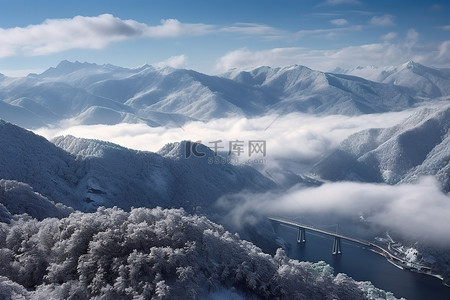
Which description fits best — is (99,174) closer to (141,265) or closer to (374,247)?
(141,265)

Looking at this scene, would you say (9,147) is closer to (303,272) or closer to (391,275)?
(303,272)

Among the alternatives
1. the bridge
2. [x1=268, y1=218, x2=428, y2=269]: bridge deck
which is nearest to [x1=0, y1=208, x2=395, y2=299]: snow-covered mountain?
the bridge

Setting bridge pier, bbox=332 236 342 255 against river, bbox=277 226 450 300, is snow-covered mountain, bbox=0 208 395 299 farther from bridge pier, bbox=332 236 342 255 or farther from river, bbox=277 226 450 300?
bridge pier, bbox=332 236 342 255

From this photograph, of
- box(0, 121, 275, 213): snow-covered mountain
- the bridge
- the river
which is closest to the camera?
box(0, 121, 275, 213): snow-covered mountain

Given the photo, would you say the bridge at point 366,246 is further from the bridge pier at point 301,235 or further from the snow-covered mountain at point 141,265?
the snow-covered mountain at point 141,265

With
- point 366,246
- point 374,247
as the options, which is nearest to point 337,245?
point 366,246

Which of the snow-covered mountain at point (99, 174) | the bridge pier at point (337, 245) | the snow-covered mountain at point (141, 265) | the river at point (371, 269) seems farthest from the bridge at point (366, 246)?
the snow-covered mountain at point (141, 265)

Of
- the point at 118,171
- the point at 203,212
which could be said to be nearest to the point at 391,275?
the point at 203,212
